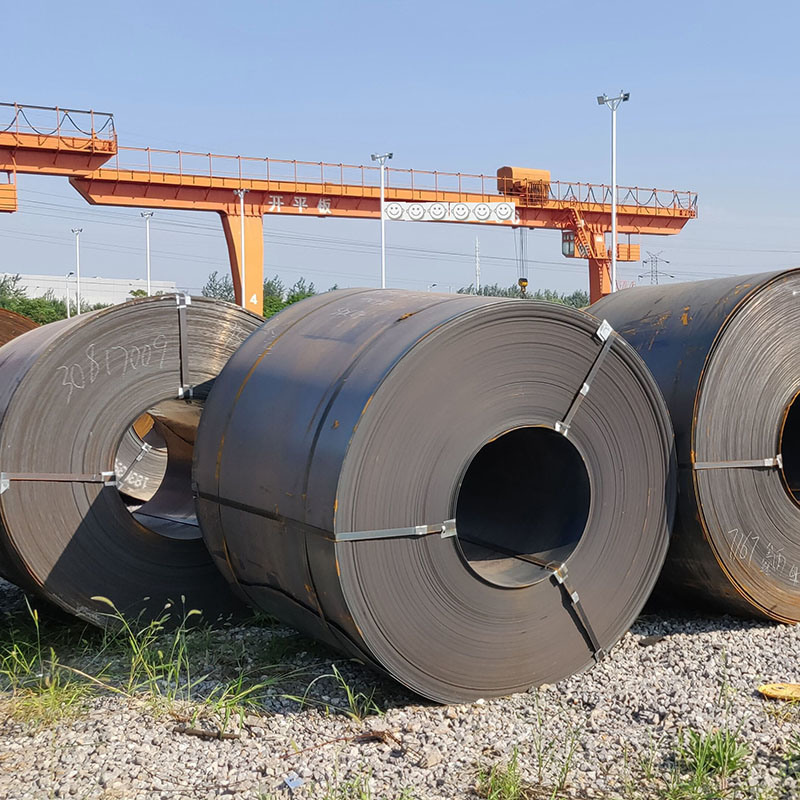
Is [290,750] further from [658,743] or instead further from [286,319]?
[286,319]

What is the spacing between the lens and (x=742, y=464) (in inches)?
200

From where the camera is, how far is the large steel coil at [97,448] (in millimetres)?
5074

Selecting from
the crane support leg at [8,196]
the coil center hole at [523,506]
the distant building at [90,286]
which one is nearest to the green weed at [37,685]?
the coil center hole at [523,506]

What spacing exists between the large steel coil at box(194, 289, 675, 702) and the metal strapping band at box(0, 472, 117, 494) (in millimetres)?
828

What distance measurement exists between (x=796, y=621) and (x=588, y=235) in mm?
25952

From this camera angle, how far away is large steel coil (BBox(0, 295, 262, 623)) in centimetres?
507

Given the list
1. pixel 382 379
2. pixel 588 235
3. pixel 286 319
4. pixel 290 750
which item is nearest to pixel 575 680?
pixel 290 750

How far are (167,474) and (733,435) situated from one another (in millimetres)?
3916

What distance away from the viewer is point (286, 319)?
16.1 ft

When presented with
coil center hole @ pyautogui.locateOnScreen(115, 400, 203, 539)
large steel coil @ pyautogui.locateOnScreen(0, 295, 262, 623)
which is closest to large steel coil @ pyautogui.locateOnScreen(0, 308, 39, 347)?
coil center hole @ pyautogui.locateOnScreen(115, 400, 203, 539)

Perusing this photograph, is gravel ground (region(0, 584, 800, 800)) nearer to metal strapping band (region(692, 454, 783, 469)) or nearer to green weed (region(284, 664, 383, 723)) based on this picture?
green weed (region(284, 664, 383, 723))

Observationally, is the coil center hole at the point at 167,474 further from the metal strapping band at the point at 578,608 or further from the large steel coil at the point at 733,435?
the large steel coil at the point at 733,435

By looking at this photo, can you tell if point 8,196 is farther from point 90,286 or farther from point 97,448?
point 90,286

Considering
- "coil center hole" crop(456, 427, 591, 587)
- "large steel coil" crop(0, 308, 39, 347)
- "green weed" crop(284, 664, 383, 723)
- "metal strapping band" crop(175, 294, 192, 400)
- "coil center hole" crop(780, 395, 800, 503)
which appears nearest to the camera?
"green weed" crop(284, 664, 383, 723)
